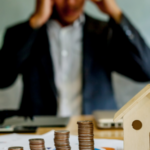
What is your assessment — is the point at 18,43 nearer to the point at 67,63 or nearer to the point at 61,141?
the point at 67,63

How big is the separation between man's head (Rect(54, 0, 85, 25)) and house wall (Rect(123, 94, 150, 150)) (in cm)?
129

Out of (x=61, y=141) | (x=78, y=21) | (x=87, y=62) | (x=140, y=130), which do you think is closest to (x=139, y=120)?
(x=140, y=130)

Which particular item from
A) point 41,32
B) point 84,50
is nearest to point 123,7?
point 84,50

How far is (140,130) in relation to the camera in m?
0.38

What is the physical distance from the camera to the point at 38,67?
154cm

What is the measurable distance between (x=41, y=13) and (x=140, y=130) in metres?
1.34

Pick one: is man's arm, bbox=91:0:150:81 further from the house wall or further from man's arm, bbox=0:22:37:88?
the house wall

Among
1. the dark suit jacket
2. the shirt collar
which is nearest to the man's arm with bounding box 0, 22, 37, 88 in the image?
the dark suit jacket

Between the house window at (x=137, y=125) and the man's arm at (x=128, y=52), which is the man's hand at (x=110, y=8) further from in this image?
the house window at (x=137, y=125)

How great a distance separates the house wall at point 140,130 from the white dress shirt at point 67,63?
115 centimetres

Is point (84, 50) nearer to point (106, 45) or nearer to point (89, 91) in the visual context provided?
point (106, 45)

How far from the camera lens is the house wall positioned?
38 centimetres

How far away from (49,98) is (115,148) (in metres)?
1.09

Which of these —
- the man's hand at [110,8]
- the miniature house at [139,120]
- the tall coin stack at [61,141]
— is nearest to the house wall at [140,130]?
the miniature house at [139,120]
